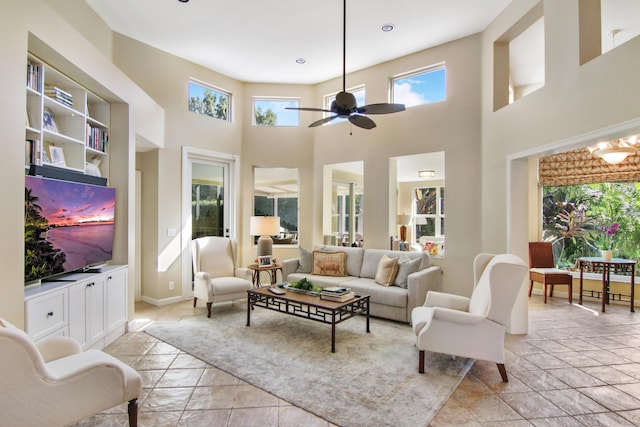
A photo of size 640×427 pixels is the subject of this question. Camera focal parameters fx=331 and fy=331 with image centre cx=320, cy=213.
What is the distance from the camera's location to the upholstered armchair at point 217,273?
4539 millimetres

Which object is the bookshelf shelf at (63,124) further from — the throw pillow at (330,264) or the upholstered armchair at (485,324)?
the upholstered armchair at (485,324)

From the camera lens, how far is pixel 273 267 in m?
5.16

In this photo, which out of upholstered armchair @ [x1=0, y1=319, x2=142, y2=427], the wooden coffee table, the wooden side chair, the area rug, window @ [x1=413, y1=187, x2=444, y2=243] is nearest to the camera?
upholstered armchair @ [x1=0, y1=319, x2=142, y2=427]

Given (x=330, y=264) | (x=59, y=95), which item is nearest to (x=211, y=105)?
(x=59, y=95)

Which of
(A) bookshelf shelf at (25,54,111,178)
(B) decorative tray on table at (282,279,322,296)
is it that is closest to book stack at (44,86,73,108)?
(A) bookshelf shelf at (25,54,111,178)

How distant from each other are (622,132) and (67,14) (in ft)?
18.0

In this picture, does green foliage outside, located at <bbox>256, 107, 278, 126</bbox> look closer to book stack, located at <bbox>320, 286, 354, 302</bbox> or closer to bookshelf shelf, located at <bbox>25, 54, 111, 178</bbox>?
bookshelf shelf, located at <bbox>25, 54, 111, 178</bbox>

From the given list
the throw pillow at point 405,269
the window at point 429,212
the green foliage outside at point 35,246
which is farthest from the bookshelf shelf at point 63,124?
the window at point 429,212

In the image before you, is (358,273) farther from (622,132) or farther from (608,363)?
(622,132)

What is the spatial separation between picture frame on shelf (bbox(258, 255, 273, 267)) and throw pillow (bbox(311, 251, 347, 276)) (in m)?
0.71

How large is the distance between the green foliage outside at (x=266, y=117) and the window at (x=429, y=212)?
16.7 feet

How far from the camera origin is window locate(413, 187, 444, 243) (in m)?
9.27

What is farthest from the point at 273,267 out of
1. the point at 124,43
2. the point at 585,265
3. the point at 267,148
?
the point at 585,265

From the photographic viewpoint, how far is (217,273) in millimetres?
5098
